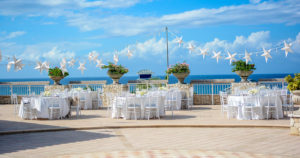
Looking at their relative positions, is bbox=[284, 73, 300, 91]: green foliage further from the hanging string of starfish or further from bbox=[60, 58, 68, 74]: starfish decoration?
bbox=[60, 58, 68, 74]: starfish decoration

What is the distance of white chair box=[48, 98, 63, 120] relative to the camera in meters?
9.77

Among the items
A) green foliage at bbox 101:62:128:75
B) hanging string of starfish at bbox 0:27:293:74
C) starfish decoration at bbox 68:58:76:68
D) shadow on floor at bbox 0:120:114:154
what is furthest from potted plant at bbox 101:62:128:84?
shadow on floor at bbox 0:120:114:154

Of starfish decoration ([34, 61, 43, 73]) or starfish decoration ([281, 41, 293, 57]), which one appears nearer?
starfish decoration ([281, 41, 293, 57])

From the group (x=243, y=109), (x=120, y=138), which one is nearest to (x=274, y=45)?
(x=243, y=109)

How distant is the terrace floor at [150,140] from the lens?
5.34m

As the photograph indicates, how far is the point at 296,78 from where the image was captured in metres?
12.7

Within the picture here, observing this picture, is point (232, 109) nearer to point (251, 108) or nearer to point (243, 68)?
point (251, 108)

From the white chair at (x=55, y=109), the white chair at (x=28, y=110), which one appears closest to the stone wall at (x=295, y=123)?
the white chair at (x=55, y=109)

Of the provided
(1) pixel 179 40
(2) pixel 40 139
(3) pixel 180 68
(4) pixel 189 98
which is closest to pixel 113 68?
(3) pixel 180 68

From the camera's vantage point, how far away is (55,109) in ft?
32.4

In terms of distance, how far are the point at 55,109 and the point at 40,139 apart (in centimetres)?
322

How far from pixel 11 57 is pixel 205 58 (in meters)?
7.10

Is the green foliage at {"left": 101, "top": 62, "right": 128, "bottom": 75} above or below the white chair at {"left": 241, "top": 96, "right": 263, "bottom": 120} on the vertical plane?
above

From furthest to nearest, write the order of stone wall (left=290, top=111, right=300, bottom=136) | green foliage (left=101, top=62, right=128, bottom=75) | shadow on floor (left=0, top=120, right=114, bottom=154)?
green foliage (left=101, top=62, right=128, bottom=75) → stone wall (left=290, top=111, right=300, bottom=136) → shadow on floor (left=0, top=120, right=114, bottom=154)
